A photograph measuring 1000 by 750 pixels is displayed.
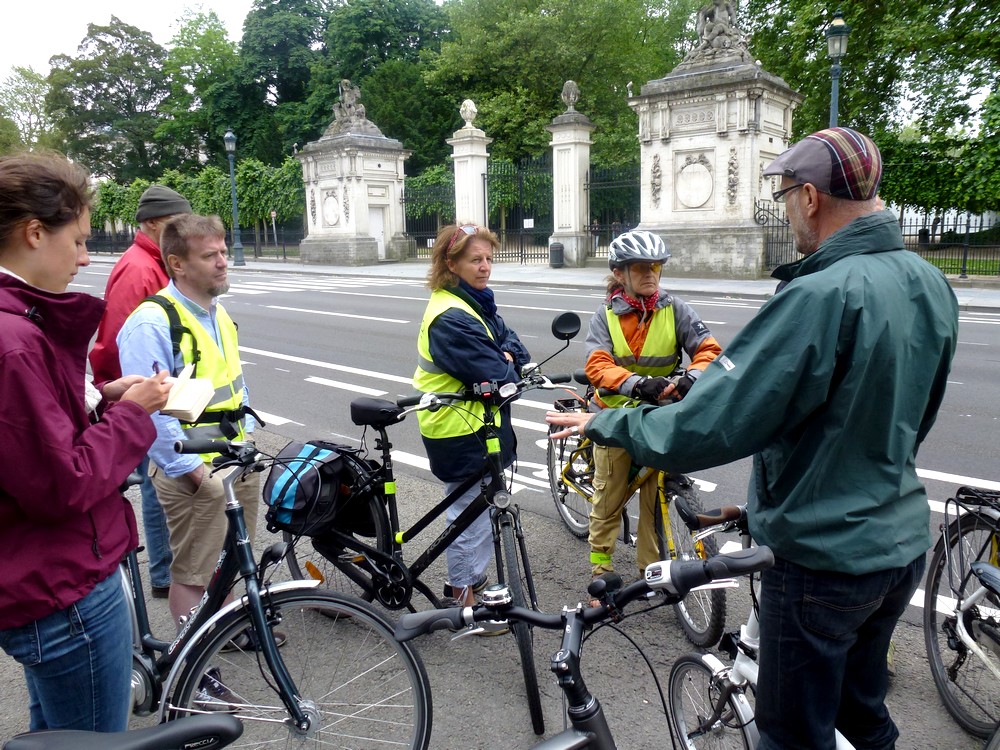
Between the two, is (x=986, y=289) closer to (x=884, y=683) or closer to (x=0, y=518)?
(x=884, y=683)

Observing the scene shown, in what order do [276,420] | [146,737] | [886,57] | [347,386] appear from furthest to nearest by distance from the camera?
[886,57] < [347,386] < [276,420] < [146,737]

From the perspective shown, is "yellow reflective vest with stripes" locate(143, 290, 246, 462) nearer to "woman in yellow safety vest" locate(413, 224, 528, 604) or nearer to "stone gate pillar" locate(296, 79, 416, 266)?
"woman in yellow safety vest" locate(413, 224, 528, 604)

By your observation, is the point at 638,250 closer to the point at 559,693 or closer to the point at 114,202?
the point at 559,693

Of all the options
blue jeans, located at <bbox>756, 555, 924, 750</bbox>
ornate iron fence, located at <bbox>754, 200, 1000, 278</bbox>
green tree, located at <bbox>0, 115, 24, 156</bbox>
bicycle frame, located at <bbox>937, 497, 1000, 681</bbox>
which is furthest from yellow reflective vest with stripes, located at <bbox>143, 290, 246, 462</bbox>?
green tree, located at <bbox>0, 115, 24, 156</bbox>

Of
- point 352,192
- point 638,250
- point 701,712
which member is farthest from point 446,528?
point 352,192

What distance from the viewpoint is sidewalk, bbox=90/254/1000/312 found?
17812mm

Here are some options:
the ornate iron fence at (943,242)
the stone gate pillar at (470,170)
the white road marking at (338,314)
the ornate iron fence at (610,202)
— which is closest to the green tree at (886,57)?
the ornate iron fence at (943,242)

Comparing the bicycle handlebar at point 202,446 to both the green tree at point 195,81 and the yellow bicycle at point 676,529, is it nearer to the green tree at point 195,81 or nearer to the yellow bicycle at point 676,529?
the yellow bicycle at point 676,529

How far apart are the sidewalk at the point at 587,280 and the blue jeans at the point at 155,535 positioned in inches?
349

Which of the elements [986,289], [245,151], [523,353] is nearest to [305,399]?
[523,353]

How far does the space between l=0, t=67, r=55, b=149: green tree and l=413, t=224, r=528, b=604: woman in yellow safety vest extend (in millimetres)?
68992

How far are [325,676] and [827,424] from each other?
1.91 m

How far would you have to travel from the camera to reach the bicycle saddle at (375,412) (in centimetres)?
349

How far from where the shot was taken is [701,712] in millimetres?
2637
